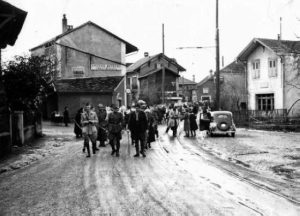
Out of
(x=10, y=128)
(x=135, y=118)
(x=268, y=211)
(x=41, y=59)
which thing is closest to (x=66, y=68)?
(x=41, y=59)

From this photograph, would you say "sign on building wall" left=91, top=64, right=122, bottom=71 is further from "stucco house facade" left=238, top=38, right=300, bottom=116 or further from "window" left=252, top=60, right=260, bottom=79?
"window" left=252, top=60, right=260, bottom=79

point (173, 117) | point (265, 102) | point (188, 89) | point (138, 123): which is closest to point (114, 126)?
point (138, 123)

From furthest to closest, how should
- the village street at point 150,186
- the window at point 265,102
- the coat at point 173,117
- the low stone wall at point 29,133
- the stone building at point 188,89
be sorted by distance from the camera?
the stone building at point 188,89
the window at point 265,102
the coat at point 173,117
the low stone wall at point 29,133
the village street at point 150,186

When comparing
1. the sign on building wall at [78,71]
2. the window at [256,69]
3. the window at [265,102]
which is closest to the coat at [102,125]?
the window at [265,102]

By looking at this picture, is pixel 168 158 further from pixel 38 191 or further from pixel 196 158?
pixel 38 191

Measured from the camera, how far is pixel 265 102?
36.5 meters

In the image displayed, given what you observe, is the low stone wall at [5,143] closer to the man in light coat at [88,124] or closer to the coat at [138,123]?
the man in light coat at [88,124]

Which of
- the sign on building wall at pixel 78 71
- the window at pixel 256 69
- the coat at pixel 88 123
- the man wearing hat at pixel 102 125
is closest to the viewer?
the coat at pixel 88 123

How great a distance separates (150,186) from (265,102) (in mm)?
29286

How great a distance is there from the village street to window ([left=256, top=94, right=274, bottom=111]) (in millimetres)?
21660

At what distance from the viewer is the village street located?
7062mm

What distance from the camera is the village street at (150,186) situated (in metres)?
7.06

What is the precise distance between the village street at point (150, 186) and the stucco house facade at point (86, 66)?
28.6 metres

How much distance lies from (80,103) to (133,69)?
96.5 feet
